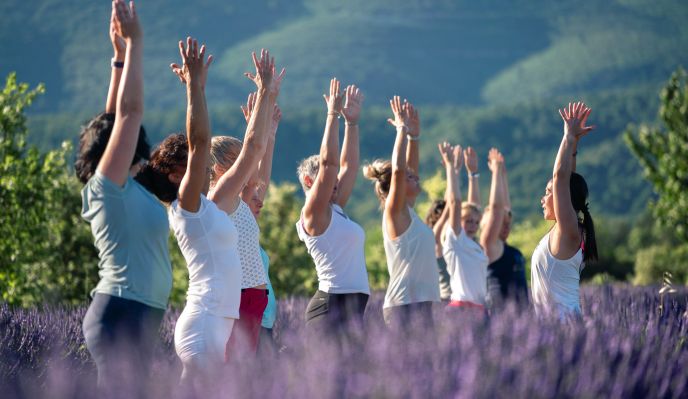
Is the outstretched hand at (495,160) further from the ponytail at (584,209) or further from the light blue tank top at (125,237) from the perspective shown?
the light blue tank top at (125,237)

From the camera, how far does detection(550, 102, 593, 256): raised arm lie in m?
5.79

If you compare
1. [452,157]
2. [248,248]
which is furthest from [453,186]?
[248,248]

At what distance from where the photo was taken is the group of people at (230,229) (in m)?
3.93

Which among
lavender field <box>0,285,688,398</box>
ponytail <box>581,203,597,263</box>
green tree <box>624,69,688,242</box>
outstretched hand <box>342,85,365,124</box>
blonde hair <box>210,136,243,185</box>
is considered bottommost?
lavender field <box>0,285,688,398</box>

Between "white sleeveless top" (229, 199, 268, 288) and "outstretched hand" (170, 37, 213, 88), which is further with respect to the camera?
"white sleeveless top" (229, 199, 268, 288)

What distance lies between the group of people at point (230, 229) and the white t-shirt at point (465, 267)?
12mm

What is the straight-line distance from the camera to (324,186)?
5.98 m

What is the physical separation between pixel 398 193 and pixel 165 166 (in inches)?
93.5

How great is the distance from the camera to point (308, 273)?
81.5 feet

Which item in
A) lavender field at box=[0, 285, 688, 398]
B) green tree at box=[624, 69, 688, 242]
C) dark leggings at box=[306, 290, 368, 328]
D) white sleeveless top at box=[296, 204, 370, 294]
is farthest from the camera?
green tree at box=[624, 69, 688, 242]

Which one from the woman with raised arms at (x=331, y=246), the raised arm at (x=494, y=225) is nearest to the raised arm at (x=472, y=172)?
the raised arm at (x=494, y=225)

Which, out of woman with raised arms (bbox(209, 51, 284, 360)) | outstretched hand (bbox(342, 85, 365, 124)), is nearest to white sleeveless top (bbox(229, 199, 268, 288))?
woman with raised arms (bbox(209, 51, 284, 360))

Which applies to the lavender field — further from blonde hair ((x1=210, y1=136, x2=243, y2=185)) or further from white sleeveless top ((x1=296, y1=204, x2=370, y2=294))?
white sleeveless top ((x1=296, y1=204, x2=370, y2=294))

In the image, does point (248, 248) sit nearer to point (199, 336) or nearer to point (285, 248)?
point (199, 336)
